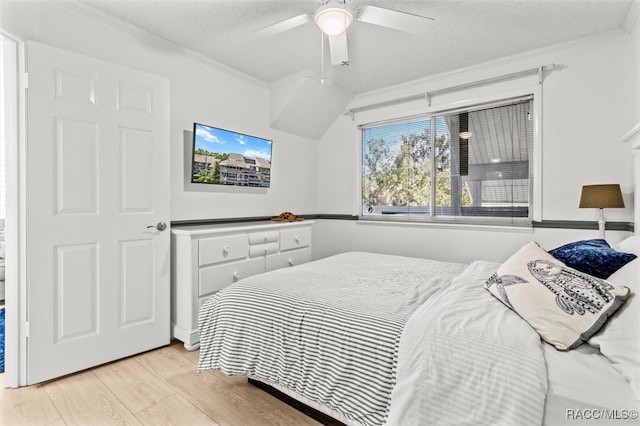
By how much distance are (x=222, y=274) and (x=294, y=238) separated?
95 cm

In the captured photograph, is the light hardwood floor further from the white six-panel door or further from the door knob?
the door knob

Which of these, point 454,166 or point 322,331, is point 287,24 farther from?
point 454,166

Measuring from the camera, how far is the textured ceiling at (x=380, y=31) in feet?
7.33

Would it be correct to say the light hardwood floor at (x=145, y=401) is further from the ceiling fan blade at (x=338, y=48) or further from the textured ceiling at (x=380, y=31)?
the textured ceiling at (x=380, y=31)

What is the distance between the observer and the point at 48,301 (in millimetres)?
2025

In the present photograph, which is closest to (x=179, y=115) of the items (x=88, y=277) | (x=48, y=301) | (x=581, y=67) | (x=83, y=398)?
(x=88, y=277)

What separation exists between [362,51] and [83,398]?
3.26 meters

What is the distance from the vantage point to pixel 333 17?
1971mm

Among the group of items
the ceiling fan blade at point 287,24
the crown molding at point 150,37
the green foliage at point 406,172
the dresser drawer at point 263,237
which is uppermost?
the crown molding at point 150,37

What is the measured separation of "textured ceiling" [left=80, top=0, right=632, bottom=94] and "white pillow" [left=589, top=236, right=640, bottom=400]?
2023mm

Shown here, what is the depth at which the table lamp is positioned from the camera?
232cm

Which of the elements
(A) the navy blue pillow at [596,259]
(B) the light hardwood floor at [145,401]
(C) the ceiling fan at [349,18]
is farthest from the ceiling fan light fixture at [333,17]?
(B) the light hardwood floor at [145,401]

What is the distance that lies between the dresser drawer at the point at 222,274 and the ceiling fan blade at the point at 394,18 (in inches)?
83.3

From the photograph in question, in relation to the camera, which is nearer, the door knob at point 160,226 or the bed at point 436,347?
the bed at point 436,347
